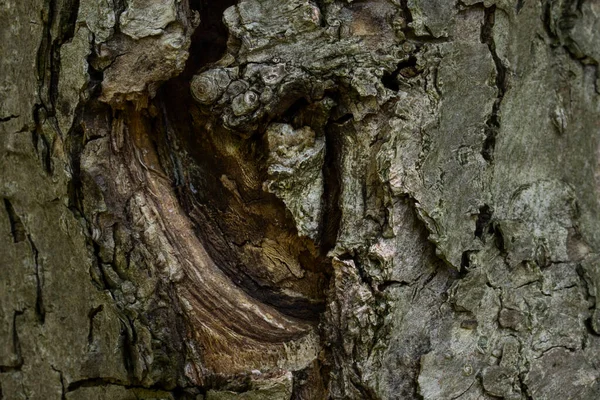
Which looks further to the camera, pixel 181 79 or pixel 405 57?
pixel 181 79

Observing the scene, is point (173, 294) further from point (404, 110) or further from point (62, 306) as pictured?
point (404, 110)

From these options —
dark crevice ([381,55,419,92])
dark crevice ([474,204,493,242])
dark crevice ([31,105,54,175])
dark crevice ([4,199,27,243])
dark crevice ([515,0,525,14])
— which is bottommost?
dark crevice ([4,199,27,243])

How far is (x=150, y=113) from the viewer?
1.20 m

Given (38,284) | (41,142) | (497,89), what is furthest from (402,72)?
(38,284)

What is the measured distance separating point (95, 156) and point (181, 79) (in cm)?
21

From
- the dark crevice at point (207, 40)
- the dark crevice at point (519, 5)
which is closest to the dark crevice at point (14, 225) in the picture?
the dark crevice at point (207, 40)

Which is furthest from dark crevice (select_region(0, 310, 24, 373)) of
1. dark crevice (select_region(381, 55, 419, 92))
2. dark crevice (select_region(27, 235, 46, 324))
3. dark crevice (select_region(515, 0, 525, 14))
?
dark crevice (select_region(515, 0, 525, 14))

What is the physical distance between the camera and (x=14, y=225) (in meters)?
1.28

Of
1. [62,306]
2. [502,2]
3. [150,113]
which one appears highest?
[502,2]

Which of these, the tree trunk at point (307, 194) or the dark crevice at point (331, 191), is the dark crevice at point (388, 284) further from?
the dark crevice at point (331, 191)

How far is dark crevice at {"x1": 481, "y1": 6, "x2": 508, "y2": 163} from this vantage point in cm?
112

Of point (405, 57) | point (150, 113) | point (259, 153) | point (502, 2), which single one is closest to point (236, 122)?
point (259, 153)

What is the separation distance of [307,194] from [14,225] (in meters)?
0.61

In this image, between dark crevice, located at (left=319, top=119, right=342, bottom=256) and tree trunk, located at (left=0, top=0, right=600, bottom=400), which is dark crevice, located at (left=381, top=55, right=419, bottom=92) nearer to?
tree trunk, located at (left=0, top=0, right=600, bottom=400)
